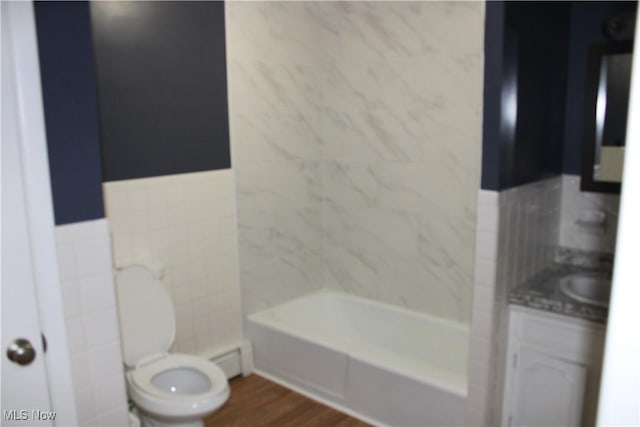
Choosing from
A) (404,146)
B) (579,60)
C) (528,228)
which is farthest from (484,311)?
(579,60)

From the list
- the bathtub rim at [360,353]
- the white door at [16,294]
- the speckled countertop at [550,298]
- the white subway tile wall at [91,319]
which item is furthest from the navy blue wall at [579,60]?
the white door at [16,294]

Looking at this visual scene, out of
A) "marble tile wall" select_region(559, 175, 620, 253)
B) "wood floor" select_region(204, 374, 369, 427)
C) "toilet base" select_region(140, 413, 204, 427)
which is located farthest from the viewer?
"wood floor" select_region(204, 374, 369, 427)

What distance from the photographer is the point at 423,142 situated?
10.5 feet

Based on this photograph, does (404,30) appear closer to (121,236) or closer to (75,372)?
(121,236)

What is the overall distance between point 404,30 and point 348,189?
1.09m

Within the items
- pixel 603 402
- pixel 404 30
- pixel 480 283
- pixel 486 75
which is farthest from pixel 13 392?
pixel 404 30

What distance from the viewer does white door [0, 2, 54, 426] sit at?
4.48ft

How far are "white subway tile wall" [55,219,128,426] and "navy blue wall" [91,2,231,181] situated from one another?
1110 millimetres

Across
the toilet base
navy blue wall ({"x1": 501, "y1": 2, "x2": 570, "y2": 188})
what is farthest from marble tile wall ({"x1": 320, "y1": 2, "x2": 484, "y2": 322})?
the toilet base

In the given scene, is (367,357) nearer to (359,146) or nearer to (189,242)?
(189,242)

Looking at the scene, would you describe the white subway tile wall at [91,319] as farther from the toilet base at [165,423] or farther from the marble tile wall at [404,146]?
the marble tile wall at [404,146]

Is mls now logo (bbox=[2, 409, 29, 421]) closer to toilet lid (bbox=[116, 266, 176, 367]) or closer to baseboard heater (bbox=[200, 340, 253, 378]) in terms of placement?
toilet lid (bbox=[116, 266, 176, 367])

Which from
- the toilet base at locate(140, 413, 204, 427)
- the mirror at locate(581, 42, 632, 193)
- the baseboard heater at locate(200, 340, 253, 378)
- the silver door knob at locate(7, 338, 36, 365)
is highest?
the mirror at locate(581, 42, 632, 193)

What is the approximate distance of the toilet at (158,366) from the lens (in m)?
→ 2.29
